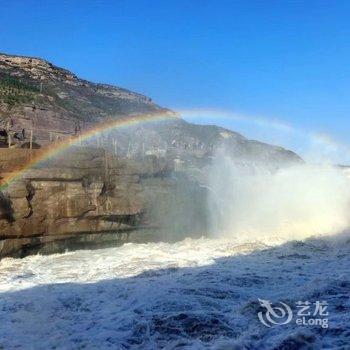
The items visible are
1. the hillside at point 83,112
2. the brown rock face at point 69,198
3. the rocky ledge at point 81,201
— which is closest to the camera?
the brown rock face at point 69,198

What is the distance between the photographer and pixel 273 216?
24.2 metres

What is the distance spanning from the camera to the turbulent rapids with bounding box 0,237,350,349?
7.46 m

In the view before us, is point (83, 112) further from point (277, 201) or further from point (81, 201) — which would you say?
point (81, 201)

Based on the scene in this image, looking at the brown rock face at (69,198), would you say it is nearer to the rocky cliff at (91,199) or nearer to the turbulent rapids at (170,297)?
the rocky cliff at (91,199)

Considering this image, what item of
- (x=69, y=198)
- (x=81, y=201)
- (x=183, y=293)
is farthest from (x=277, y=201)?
(x=183, y=293)

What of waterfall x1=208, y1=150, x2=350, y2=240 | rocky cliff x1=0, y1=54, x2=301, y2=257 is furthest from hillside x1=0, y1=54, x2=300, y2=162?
rocky cliff x1=0, y1=54, x2=301, y2=257

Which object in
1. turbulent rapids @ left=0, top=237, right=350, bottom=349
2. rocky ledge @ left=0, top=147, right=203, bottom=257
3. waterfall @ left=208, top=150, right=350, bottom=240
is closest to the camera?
turbulent rapids @ left=0, top=237, right=350, bottom=349

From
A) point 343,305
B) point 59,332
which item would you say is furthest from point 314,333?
point 59,332

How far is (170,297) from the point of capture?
973cm

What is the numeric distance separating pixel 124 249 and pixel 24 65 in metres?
Result: 83.7

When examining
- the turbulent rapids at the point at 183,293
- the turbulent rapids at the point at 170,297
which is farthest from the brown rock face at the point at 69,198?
the turbulent rapids at the point at 170,297

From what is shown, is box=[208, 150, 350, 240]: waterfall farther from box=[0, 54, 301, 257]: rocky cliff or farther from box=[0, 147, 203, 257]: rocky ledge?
box=[0, 147, 203, 257]: rocky ledge

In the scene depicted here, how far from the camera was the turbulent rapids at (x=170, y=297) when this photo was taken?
294 inches

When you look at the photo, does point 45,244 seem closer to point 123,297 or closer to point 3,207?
point 3,207
